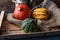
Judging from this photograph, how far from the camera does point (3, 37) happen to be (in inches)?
28.6

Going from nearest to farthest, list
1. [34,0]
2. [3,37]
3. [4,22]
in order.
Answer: [3,37], [4,22], [34,0]

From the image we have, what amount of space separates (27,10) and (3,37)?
18 cm

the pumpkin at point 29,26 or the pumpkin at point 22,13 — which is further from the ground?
the pumpkin at point 22,13

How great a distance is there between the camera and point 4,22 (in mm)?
845

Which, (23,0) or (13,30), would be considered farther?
(23,0)

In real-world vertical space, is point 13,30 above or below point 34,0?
below

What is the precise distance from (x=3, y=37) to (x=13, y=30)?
7 centimetres

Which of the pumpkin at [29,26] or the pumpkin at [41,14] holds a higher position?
the pumpkin at [41,14]

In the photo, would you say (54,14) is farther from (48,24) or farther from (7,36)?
(7,36)

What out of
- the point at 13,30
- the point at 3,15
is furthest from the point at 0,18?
the point at 13,30

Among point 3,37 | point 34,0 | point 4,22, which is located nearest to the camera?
point 3,37

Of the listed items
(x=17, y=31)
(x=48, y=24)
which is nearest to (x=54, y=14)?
(x=48, y=24)

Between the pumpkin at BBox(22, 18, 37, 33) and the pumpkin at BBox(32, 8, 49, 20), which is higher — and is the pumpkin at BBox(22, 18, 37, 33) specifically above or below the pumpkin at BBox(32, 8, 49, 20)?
below

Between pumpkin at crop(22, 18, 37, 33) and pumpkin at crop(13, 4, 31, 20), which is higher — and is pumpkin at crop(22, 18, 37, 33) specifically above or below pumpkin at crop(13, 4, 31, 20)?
below
